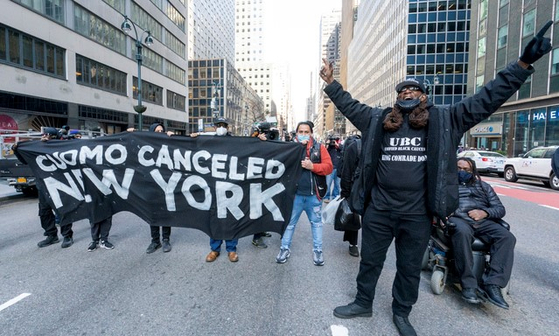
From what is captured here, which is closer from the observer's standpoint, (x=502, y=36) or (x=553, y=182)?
(x=553, y=182)

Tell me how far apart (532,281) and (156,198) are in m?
5.27

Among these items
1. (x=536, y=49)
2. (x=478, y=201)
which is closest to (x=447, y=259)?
(x=478, y=201)

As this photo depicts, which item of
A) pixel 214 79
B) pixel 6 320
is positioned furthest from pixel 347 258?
pixel 214 79

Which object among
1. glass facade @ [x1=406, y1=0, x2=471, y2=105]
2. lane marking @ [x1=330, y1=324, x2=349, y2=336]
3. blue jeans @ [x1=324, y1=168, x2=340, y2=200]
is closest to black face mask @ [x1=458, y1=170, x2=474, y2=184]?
lane marking @ [x1=330, y1=324, x2=349, y2=336]

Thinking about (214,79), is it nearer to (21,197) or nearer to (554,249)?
(21,197)

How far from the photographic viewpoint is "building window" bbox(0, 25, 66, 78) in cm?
1598

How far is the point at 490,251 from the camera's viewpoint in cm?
329

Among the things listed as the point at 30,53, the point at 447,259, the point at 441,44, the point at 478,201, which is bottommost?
the point at 447,259

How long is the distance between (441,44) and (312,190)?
192ft

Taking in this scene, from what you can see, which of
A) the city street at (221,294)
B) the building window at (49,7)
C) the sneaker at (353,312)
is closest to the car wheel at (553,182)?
the city street at (221,294)

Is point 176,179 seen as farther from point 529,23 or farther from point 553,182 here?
point 529,23

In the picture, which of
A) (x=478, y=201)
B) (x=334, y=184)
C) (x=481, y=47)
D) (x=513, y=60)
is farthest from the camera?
(x=481, y=47)

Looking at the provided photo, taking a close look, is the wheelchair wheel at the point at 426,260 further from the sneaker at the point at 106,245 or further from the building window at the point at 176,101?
the building window at the point at 176,101

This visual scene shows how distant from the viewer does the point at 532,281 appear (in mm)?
3771
